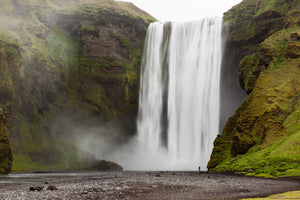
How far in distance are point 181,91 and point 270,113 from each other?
36.5m

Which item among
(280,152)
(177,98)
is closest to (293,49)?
(280,152)

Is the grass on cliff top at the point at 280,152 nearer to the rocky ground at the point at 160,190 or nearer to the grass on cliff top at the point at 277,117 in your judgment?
the grass on cliff top at the point at 277,117

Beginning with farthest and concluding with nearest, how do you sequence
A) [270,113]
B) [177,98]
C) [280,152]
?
1. [177,98]
2. [270,113]
3. [280,152]

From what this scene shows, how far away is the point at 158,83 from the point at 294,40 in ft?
134

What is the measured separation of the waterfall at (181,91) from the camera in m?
69.9

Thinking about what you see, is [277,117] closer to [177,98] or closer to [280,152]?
[280,152]

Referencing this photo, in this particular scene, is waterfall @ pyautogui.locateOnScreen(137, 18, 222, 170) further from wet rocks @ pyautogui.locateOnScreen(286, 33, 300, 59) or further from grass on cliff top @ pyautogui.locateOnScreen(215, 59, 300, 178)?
grass on cliff top @ pyautogui.locateOnScreen(215, 59, 300, 178)

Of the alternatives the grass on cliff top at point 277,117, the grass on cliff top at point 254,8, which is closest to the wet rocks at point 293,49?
the grass on cliff top at point 277,117

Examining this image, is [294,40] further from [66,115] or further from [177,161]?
[66,115]

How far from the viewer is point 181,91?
7744cm

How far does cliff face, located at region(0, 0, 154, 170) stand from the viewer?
2844 inches

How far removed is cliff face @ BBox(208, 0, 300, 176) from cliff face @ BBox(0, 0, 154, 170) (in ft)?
133

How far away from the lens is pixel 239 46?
236 feet

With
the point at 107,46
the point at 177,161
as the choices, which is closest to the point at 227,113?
the point at 177,161
